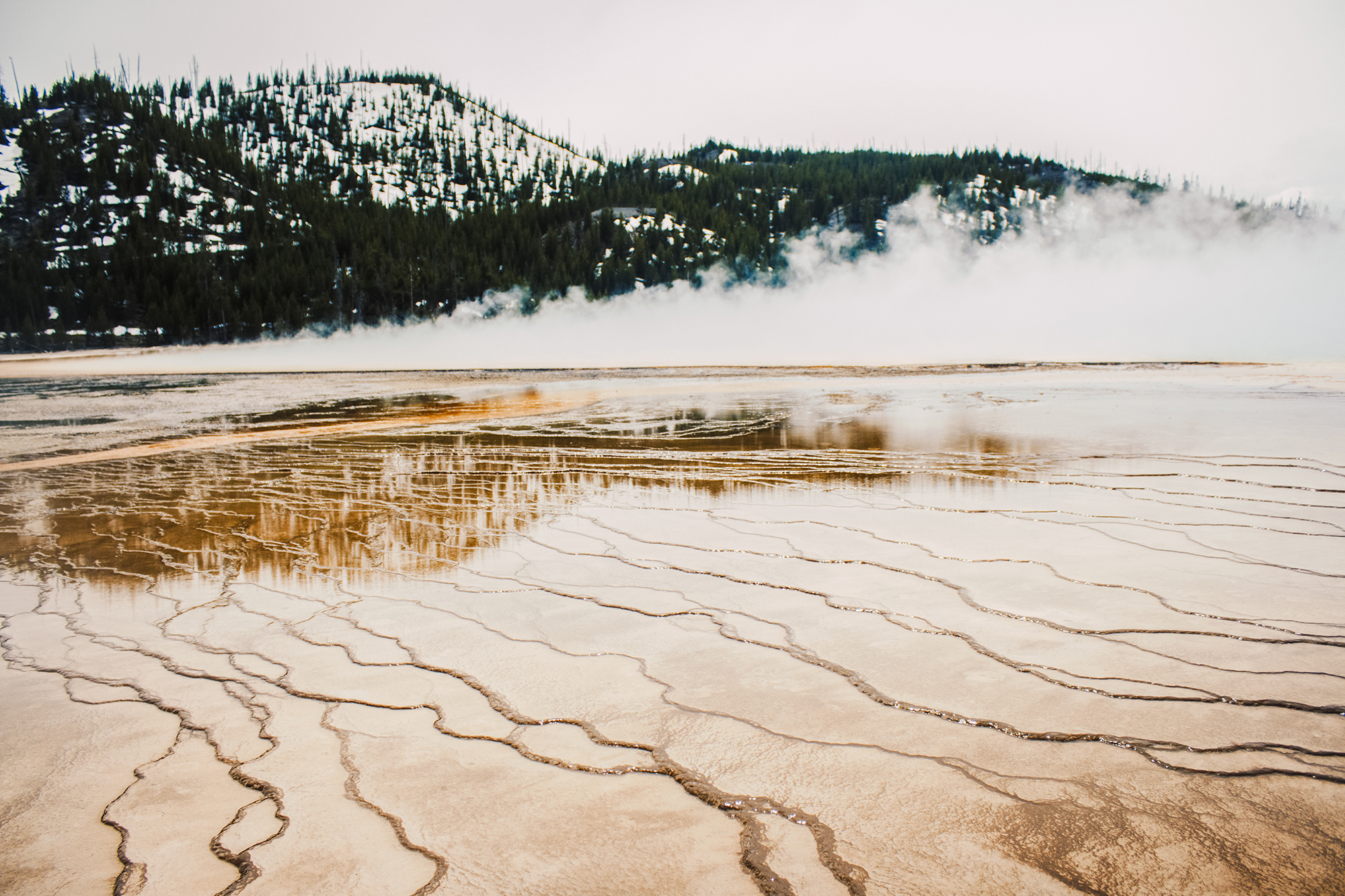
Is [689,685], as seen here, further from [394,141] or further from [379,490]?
[394,141]

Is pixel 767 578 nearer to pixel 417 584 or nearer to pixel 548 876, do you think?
pixel 417 584

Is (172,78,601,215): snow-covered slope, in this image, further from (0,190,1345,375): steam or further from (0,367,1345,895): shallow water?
(0,367,1345,895): shallow water

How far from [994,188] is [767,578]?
5084 inches

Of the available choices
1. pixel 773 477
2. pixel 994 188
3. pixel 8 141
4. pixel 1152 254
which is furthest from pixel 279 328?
pixel 1152 254

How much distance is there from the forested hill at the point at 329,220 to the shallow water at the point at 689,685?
78.8m

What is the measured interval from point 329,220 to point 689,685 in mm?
104193

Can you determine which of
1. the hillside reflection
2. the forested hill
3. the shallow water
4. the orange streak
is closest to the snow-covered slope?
the forested hill

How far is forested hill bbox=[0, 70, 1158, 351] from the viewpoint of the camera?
7550cm

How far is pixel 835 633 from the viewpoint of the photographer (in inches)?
133

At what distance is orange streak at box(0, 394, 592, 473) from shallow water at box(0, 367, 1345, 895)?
3037 mm

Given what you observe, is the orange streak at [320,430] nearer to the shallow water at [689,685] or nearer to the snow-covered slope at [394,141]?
Answer: the shallow water at [689,685]

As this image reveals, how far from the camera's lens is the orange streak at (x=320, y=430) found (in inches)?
382

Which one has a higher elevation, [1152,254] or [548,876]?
[1152,254]

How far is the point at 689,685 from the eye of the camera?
2.93 metres
